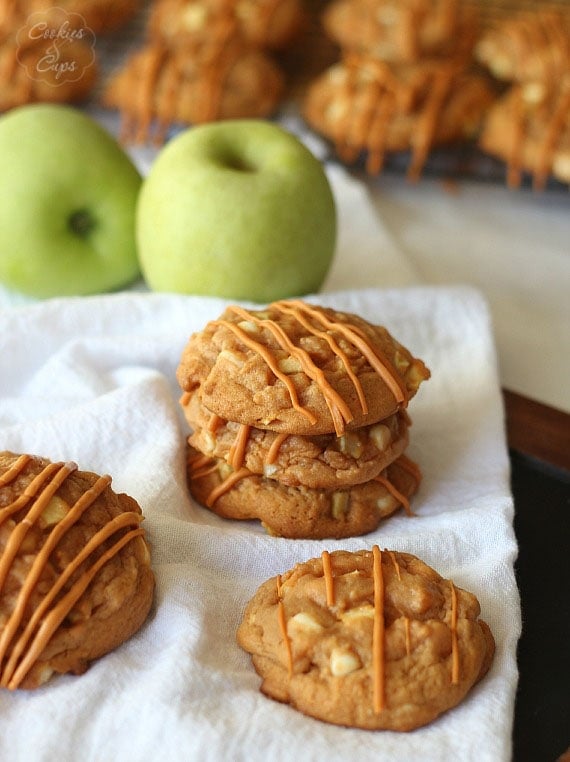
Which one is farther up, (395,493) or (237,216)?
(237,216)

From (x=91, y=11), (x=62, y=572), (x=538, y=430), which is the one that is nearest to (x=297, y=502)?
(x=62, y=572)

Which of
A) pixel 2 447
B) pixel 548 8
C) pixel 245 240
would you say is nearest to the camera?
pixel 2 447

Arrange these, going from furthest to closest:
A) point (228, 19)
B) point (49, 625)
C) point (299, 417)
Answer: point (228, 19), point (299, 417), point (49, 625)

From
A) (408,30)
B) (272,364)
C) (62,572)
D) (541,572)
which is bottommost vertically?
(541,572)

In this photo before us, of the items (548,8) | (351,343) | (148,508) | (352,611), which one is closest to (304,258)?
(351,343)

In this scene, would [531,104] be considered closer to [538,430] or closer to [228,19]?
[228,19]

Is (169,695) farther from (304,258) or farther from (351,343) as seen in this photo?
(304,258)

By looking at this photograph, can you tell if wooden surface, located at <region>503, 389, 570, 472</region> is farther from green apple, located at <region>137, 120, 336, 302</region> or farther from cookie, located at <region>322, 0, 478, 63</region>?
cookie, located at <region>322, 0, 478, 63</region>
